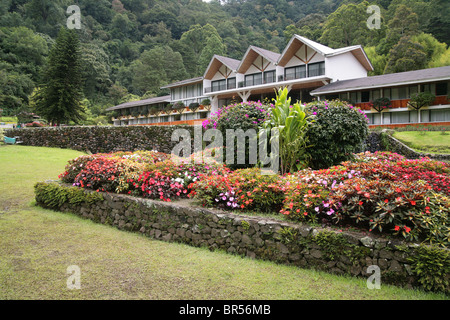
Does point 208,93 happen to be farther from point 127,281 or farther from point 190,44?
point 190,44

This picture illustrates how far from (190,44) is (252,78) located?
42412 mm

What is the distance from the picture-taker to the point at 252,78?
31953mm

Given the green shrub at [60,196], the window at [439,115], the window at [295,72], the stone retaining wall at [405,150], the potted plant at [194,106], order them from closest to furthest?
1. the green shrub at [60,196]
2. the stone retaining wall at [405,150]
3. the window at [439,115]
4. the window at [295,72]
5. the potted plant at [194,106]

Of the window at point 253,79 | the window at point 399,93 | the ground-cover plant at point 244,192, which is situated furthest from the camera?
the window at point 253,79

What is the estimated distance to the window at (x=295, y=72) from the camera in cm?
2791

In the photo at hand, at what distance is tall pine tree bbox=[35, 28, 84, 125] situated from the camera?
28.1 m

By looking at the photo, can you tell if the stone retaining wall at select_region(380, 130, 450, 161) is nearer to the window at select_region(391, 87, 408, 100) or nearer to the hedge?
the window at select_region(391, 87, 408, 100)

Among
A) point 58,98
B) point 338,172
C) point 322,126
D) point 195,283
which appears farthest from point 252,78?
point 195,283

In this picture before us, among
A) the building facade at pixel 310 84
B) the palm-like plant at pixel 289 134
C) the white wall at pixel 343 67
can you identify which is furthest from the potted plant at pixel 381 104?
the palm-like plant at pixel 289 134

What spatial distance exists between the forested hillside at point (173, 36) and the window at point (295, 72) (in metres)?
10.2

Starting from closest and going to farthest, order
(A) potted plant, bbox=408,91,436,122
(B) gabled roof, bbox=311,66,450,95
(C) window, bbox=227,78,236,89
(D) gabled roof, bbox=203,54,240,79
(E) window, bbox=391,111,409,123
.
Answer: (B) gabled roof, bbox=311,66,450,95 < (A) potted plant, bbox=408,91,436,122 < (E) window, bbox=391,111,409,123 < (D) gabled roof, bbox=203,54,240,79 < (C) window, bbox=227,78,236,89

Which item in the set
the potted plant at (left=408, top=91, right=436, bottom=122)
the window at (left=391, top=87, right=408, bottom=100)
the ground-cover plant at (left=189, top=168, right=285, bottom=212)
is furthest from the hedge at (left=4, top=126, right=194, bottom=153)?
the window at (left=391, top=87, right=408, bottom=100)

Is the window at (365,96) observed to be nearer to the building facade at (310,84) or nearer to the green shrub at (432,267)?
the building facade at (310,84)
